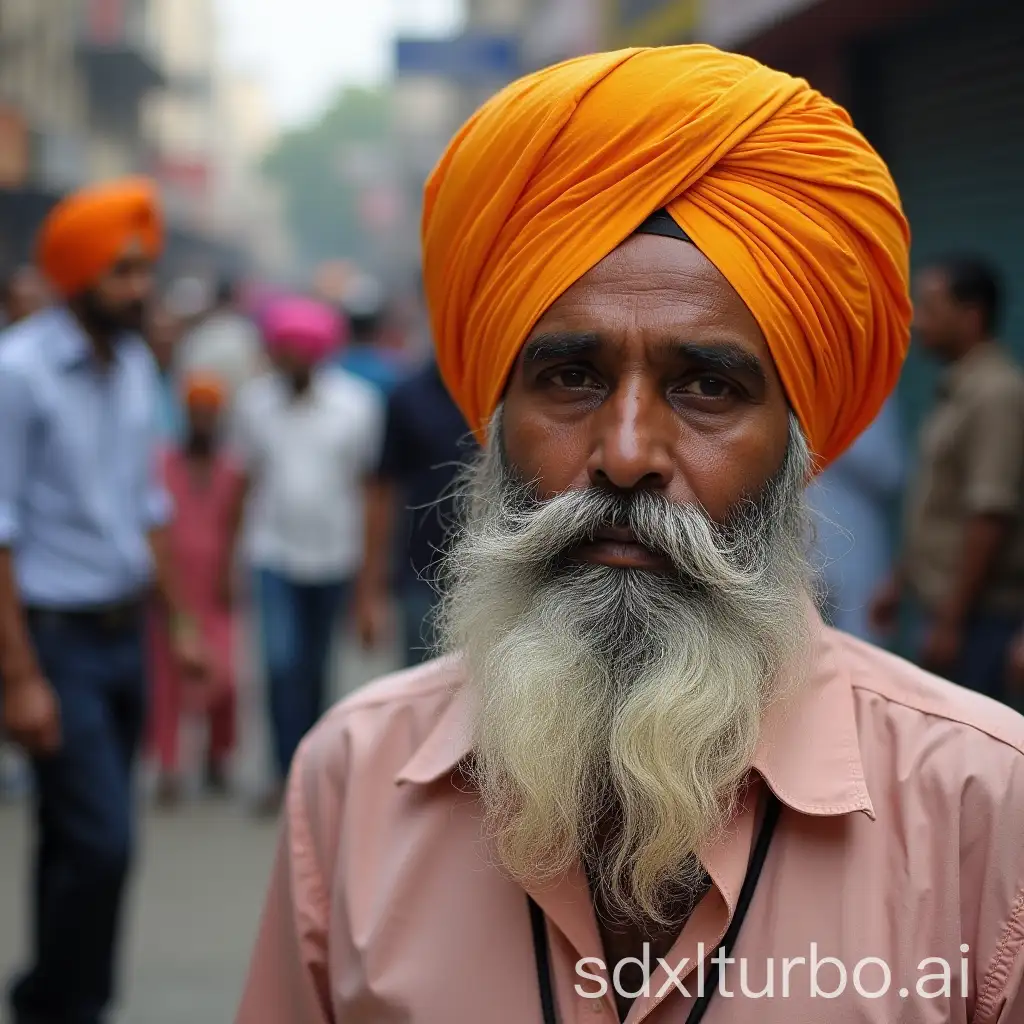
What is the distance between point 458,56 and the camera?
493 inches

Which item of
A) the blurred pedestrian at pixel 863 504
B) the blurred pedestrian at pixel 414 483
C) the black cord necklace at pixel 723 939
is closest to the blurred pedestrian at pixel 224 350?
the blurred pedestrian at pixel 414 483

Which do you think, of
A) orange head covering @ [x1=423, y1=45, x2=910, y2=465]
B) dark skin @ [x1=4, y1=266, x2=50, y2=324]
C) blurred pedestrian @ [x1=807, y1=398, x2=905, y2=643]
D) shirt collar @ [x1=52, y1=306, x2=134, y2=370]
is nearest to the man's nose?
orange head covering @ [x1=423, y1=45, x2=910, y2=465]

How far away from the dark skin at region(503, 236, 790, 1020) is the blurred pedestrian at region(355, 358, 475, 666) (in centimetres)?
316

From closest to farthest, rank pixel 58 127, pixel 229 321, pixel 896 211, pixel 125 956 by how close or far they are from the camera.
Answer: pixel 896 211 < pixel 125 956 < pixel 229 321 < pixel 58 127

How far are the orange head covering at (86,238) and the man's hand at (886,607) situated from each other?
3.07 meters

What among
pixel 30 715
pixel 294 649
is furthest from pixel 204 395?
pixel 30 715

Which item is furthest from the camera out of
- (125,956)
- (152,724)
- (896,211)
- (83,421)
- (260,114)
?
(260,114)

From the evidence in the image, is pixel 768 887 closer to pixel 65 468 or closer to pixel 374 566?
pixel 65 468

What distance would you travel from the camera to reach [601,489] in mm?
2018

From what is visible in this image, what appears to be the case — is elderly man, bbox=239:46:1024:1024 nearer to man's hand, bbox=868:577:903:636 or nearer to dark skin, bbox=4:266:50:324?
man's hand, bbox=868:577:903:636

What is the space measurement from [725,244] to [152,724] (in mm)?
6153

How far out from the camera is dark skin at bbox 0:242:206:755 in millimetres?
4008

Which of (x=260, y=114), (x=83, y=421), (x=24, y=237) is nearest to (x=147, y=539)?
(x=83, y=421)

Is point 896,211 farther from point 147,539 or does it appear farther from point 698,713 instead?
point 147,539
